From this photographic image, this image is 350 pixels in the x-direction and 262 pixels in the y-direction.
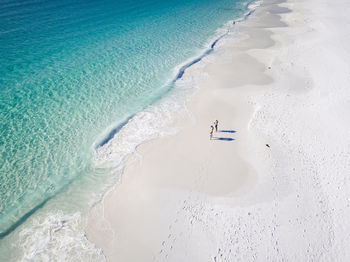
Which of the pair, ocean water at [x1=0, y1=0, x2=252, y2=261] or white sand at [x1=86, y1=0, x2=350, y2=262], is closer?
white sand at [x1=86, y1=0, x2=350, y2=262]

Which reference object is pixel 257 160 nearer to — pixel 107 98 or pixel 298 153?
pixel 298 153

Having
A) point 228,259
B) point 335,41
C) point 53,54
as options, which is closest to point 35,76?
point 53,54

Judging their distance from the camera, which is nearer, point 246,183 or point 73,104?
point 246,183

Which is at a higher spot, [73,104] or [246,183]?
[73,104]

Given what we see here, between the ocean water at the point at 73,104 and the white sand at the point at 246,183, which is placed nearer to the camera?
the white sand at the point at 246,183
